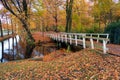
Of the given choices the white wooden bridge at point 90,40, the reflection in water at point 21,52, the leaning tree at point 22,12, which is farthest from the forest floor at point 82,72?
the leaning tree at point 22,12

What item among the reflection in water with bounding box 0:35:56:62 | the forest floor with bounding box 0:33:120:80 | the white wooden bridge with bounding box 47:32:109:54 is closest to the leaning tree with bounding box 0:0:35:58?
the reflection in water with bounding box 0:35:56:62

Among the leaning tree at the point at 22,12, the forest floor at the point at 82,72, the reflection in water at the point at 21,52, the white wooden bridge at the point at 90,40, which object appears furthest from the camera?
the leaning tree at the point at 22,12

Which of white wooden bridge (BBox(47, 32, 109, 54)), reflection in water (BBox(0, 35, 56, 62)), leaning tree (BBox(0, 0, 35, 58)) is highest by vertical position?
leaning tree (BBox(0, 0, 35, 58))

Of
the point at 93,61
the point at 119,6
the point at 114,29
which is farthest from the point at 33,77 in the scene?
the point at 119,6

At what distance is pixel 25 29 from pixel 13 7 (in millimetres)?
3422

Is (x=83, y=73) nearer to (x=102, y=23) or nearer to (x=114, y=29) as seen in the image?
(x=114, y=29)

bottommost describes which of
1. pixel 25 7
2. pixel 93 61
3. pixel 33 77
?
pixel 33 77

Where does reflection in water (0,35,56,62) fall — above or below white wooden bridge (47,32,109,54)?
below

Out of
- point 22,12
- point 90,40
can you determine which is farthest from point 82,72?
point 22,12

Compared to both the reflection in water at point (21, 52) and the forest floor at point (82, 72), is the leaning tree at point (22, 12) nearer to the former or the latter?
the reflection in water at point (21, 52)

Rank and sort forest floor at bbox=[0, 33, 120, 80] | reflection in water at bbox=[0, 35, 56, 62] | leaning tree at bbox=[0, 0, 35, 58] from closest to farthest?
forest floor at bbox=[0, 33, 120, 80]
reflection in water at bbox=[0, 35, 56, 62]
leaning tree at bbox=[0, 0, 35, 58]

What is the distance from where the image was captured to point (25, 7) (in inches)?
964

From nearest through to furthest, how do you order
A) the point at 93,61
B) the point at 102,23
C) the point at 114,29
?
the point at 93,61, the point at 114,29, the point at 102,23

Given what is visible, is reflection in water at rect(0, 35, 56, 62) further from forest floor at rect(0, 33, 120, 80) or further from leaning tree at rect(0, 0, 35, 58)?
forest floor at rect(0, 33, 120, 80)
